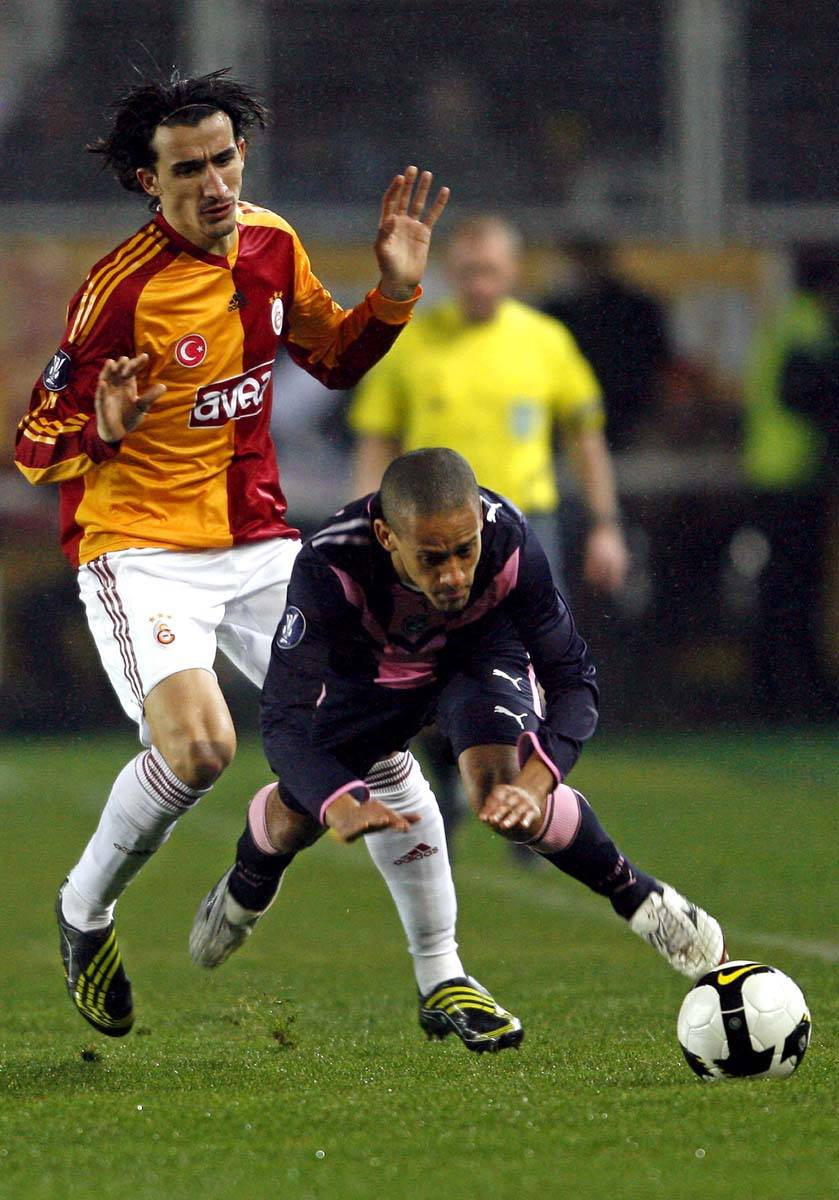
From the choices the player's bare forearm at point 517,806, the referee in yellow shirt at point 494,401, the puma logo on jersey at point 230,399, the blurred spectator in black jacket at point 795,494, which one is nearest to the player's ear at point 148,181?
the puma logo on jersey at point 230,399

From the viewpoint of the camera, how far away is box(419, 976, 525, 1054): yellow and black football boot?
4.94 metres

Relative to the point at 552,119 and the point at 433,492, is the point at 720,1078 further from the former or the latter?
the point at 552,119

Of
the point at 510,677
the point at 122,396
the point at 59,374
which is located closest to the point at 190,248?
the point at 59,374

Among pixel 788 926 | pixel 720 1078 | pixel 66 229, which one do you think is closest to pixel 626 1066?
pixel 720 1078

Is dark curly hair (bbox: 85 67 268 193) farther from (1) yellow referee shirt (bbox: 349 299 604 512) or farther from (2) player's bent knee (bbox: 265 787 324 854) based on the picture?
(1) yellow referee shirt (bbox: 349 299 604 512)

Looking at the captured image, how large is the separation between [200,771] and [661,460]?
918 cm

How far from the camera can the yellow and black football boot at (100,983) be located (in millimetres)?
5168

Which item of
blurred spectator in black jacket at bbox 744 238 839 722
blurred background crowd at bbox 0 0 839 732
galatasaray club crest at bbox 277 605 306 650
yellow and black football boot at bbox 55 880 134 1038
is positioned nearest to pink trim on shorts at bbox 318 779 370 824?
galatasaray club crest at bbox 277 605 306 650

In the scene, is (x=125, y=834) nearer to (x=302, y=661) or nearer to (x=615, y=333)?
(x=302, y=661)

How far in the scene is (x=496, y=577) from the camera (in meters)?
4.79

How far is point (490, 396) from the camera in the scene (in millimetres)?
8453

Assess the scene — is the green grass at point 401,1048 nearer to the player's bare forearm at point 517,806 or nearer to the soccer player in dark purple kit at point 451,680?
the soccer player in dark purple kit at point 451,680

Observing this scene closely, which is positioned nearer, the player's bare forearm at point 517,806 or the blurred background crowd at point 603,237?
the player's bare forearm at point 517,806

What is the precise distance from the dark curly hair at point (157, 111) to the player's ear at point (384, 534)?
1.21 m
